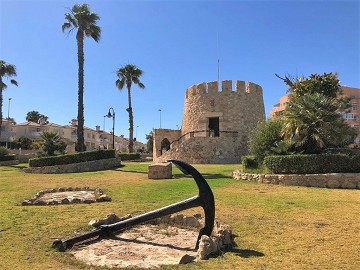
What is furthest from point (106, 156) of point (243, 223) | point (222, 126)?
point (243, 223)

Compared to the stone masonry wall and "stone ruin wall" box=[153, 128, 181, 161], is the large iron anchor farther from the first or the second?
"stone ruin wall" box=[153, 128, 181, 161]

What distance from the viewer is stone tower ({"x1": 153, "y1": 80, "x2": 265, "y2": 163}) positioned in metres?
27.3

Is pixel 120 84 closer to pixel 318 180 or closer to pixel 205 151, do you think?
pixel 205 151

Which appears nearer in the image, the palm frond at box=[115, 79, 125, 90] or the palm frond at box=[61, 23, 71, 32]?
the palm frond at box=[61, 23, 71, 32]

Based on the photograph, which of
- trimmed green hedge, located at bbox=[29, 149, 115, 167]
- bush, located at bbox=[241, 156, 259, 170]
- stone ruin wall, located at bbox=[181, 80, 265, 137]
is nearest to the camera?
bush, located at bbox=[241, 156, 259, 170]

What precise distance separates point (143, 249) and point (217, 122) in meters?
27.1

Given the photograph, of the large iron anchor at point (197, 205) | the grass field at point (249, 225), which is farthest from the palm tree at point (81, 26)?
the large iron anchor at point (197, 205)

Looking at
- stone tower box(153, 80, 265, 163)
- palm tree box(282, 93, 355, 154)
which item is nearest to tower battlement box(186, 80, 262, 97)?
stone tower box(153, 80, 265, 163)

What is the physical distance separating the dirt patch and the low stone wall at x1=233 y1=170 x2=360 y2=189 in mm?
7673

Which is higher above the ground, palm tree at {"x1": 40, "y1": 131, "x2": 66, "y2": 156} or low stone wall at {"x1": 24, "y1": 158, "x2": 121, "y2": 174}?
palm tree at {"x1": 40, "y1": 131, "x2": 66, "y2": 156}

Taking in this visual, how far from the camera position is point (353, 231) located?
6035mm

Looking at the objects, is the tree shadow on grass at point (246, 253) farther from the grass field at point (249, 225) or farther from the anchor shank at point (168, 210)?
the anchor shank at point (168, 210)

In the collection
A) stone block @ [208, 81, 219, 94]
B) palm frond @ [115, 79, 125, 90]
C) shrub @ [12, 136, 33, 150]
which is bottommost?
shrub @ [12, 136, 33, 150]

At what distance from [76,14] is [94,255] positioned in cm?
2552
